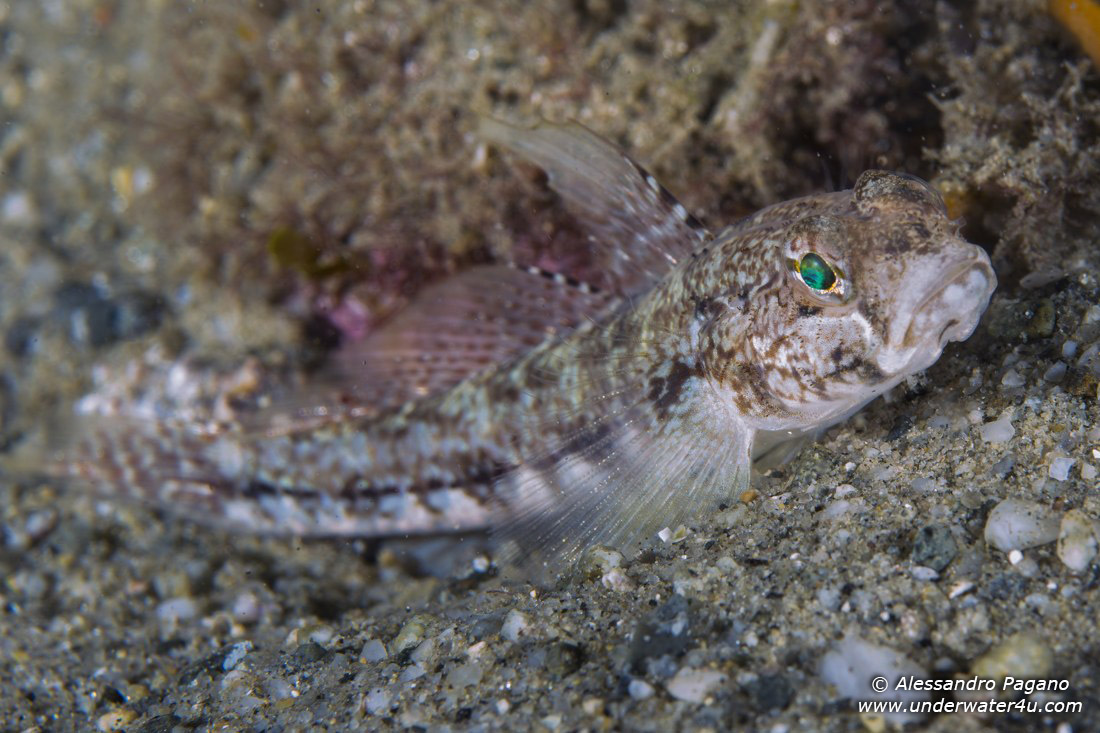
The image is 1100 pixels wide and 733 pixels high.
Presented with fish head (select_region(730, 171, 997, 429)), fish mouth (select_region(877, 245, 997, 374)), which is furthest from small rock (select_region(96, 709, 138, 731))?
fish mouth (select_region(877, 245, 997, 374))

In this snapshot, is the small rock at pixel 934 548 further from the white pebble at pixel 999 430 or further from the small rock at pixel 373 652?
the small rock at pixel 373 652

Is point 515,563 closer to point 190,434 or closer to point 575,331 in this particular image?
point 575,331

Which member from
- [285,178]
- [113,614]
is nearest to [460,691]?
[113,614]

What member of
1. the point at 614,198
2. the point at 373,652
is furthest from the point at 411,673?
the point at 614,198

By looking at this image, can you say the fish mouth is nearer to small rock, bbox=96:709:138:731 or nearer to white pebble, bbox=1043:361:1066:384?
white pebble, bbox=1043:361:1066:384

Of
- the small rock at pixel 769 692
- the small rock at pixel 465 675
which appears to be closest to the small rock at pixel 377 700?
the small rock at pixel 465 675
